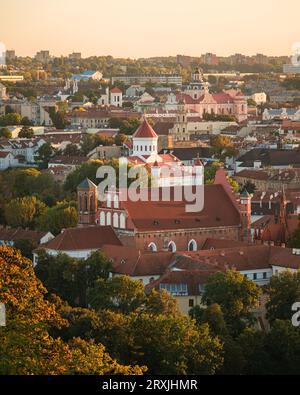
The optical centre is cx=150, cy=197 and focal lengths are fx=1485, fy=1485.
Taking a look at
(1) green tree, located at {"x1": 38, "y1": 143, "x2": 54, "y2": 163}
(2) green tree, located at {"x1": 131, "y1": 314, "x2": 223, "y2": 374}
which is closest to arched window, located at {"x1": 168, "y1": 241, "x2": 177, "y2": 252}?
(2) green tree, located at {"x1": 131, "y1": 314, "x2": 223, "y2": 374}

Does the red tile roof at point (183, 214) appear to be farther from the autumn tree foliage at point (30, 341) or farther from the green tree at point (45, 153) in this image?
the green tree at point (45, 153)

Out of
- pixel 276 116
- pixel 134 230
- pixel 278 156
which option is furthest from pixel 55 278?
pixel 276 116

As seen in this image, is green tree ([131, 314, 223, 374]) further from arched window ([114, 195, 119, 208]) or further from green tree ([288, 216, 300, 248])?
arched window ([114, 195, 119, 208])

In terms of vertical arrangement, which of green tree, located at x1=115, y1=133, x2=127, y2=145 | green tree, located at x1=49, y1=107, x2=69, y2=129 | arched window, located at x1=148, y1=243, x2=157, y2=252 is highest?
arched window, located at x1=148, y1=243, x2=157, y2=252

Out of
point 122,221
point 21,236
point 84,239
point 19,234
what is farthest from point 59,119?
point 84,239

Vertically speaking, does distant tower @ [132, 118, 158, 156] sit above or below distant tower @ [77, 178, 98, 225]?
below

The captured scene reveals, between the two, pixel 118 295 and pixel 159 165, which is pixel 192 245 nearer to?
pixel 118 295
